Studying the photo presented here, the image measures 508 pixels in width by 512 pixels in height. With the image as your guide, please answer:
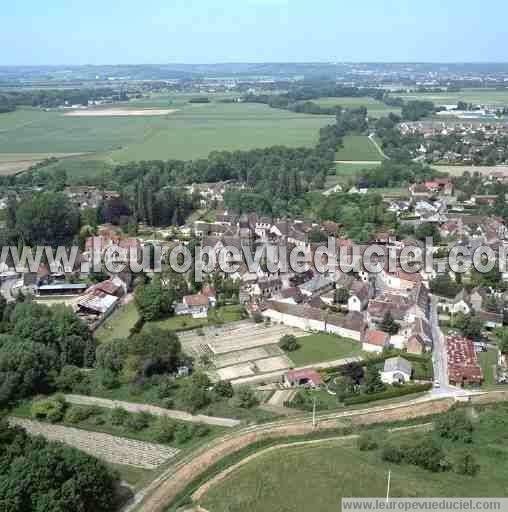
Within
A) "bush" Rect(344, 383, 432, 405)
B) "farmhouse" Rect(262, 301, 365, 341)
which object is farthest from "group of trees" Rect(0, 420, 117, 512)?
"farmhouse" Rect(262, 301, 365, 341)

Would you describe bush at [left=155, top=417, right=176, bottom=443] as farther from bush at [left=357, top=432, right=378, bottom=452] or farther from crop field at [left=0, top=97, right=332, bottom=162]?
A: crop field at [left=0, top=97, right=332, bottom=162]

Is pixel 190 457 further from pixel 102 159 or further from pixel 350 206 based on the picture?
pixel 102 159

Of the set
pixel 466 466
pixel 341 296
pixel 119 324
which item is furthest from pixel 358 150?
pixel 466 466

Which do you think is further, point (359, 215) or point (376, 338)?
point (359, 215)

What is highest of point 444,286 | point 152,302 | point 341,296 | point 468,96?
point 468,96

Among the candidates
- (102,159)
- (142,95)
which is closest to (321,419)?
(102,159)

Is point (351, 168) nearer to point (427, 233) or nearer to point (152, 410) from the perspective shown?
point (427, 233)

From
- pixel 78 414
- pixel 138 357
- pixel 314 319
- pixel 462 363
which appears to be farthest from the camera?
pixel 314 319

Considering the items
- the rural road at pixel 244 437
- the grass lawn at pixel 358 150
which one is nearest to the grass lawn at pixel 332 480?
the rural road at pixel 244 437
